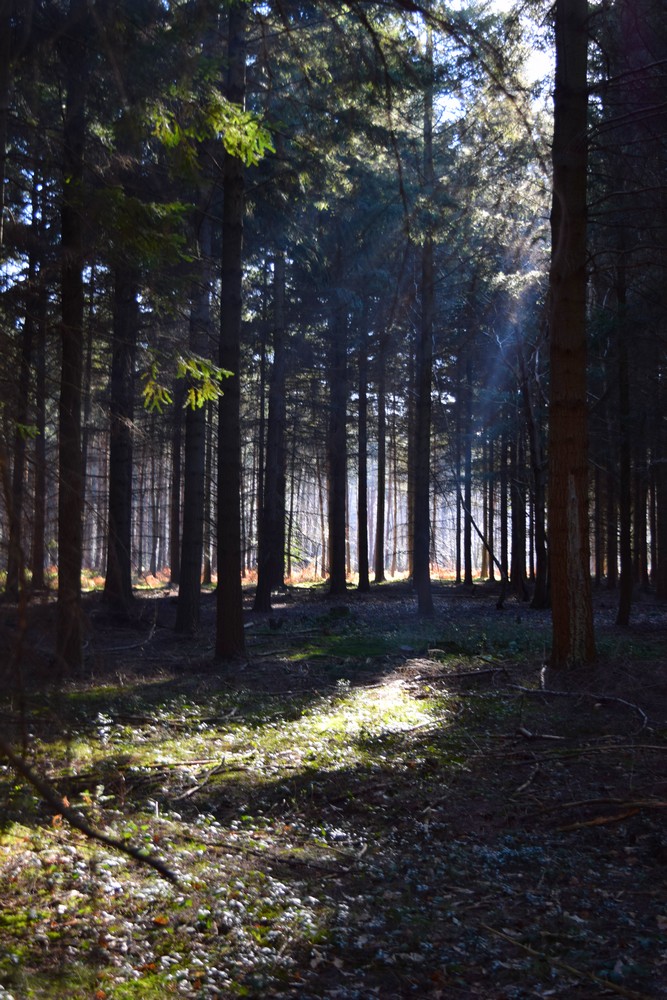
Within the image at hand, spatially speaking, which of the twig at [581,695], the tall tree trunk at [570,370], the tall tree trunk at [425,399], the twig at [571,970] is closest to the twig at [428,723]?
the twig at [581,695]

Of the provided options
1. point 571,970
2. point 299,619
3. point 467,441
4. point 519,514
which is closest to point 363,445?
point 467,441

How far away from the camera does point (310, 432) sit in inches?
1275

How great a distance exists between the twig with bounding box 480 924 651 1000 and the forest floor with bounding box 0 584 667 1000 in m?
0.02

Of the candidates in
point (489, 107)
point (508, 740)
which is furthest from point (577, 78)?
point (508, 740)

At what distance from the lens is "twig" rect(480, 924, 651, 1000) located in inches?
140

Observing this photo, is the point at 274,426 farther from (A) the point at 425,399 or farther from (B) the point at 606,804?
(B) the point at 606,804

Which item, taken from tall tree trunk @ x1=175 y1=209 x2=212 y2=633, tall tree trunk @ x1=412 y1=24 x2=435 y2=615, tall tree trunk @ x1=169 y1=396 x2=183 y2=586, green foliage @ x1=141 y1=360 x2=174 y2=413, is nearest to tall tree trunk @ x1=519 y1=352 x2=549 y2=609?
tall tree trunk @ x1=412 y1=24 x2=435 y2=615

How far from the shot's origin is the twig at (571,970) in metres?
3.56

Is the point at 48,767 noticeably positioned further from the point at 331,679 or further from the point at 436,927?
the point at 331,679

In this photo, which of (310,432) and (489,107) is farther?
(310,432)

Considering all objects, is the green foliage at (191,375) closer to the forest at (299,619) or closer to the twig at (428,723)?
the forest at (299,619)

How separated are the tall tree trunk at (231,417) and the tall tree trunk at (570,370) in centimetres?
471

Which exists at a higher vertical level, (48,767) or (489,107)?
(489,107)

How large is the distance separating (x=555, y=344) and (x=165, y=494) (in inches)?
1434
